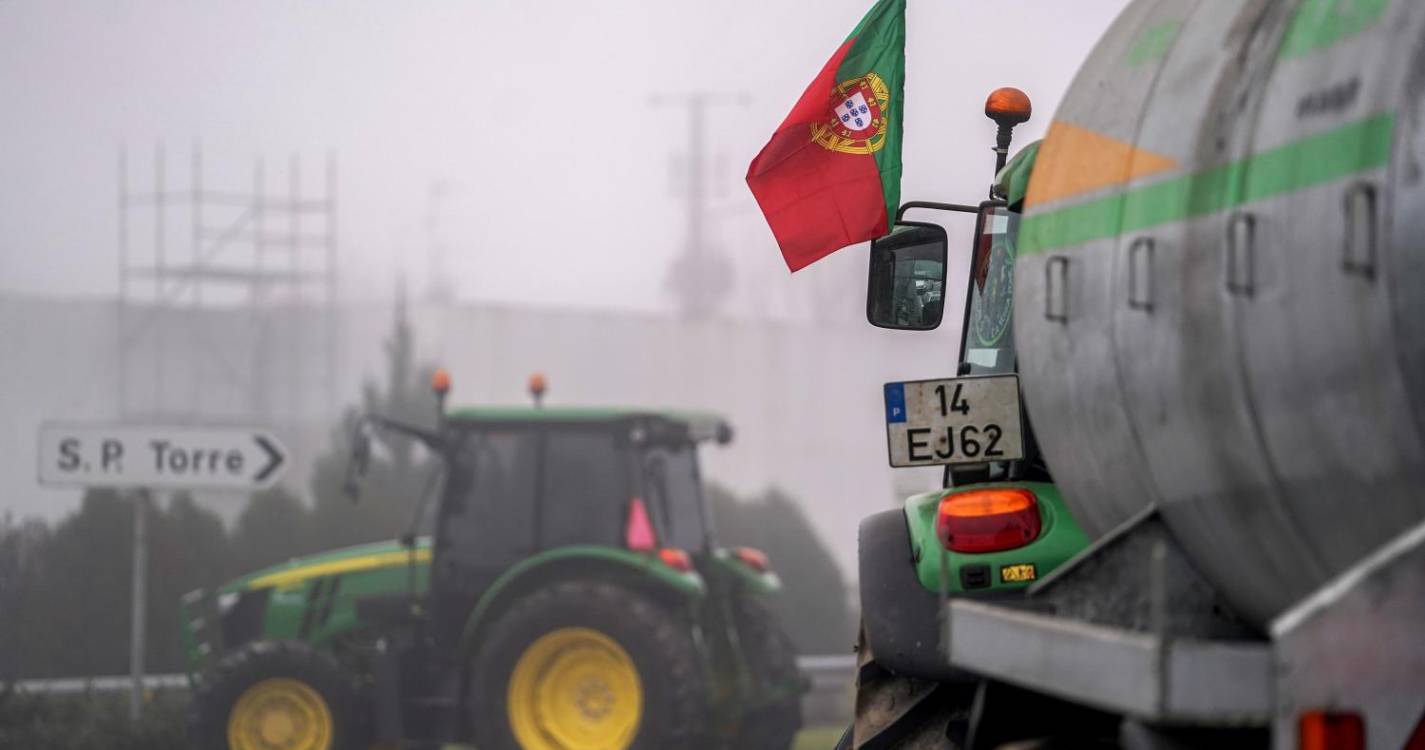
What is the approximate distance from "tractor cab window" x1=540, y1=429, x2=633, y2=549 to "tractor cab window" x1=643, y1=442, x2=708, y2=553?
0.19 meters

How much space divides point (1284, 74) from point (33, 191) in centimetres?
2236

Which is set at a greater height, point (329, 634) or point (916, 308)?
point (916, 308)

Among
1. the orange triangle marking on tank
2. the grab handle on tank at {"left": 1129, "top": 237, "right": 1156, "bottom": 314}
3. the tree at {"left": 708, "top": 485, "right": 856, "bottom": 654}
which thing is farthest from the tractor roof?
the tree at {"left": 708, "top": 485, "right": 856, "bottom": 654}

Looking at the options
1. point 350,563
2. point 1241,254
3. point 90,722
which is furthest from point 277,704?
point 1241,254

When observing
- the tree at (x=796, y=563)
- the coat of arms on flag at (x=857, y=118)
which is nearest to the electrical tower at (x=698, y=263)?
the tree at (x=796, y=563)

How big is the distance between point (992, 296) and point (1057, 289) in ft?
4.92

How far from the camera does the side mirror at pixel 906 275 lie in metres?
5.72

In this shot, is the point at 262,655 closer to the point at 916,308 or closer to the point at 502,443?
the point at 502,443

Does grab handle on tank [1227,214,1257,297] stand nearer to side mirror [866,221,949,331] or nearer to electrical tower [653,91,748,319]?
side mirror [866,221,949,331]

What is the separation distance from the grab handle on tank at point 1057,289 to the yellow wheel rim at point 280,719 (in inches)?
356

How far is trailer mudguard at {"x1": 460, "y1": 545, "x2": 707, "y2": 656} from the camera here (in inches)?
489

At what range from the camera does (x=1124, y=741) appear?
3.40 meters

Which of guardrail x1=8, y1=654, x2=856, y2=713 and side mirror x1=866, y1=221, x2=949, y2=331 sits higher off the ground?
side mirror x1=866, y1=221, x2=949, y2=331

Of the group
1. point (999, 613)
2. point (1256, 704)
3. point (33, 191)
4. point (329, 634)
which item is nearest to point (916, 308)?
point (999, 613)
